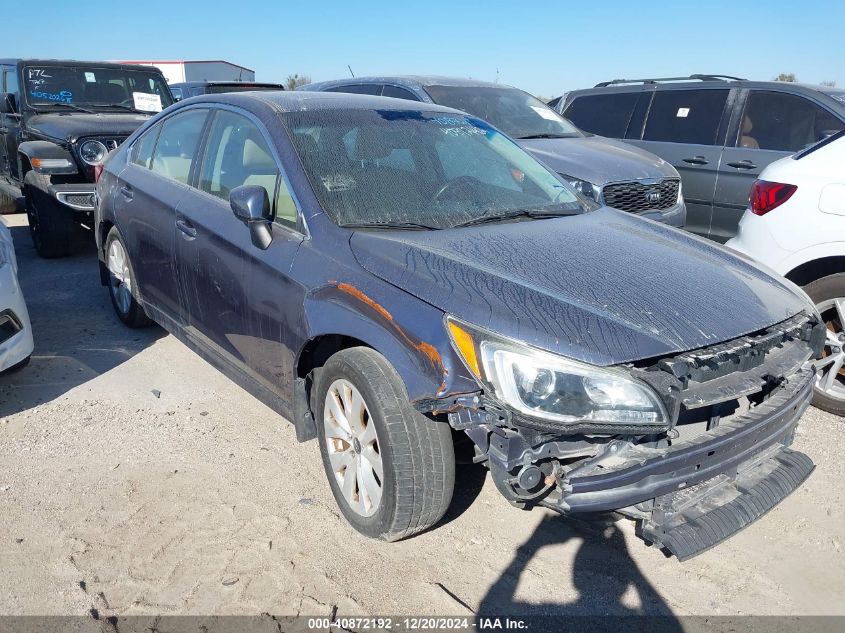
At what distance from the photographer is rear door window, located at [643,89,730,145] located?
701 cm

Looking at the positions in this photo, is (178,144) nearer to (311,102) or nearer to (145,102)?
(311,102)

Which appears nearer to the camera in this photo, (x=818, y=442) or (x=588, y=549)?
(x=588, y=549)

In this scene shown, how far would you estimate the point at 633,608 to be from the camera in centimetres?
262

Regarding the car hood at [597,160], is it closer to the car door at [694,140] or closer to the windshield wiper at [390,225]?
the car door at [694,140]

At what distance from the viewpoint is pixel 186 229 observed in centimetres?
380

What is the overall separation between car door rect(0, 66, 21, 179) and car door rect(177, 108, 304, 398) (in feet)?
16.6

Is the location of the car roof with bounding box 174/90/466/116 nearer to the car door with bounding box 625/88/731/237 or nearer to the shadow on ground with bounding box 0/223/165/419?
the shadow on ground with bounding box 0/223/165/419

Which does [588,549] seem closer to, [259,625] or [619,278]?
[619,278]

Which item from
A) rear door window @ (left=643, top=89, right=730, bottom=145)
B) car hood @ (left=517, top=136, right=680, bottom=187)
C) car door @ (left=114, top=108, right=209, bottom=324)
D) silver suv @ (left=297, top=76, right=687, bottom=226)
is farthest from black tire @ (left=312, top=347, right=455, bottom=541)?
rear door window @ (left=643, top=89, right=730, bottom=145)

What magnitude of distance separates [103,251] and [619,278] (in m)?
3.89

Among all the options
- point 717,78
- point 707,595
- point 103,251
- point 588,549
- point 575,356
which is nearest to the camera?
point 575,356

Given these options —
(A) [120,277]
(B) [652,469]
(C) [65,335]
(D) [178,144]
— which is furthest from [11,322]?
(B) [652,469]

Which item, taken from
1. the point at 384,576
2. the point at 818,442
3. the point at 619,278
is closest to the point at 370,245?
the point at 619,278

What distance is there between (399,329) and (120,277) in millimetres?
3167
